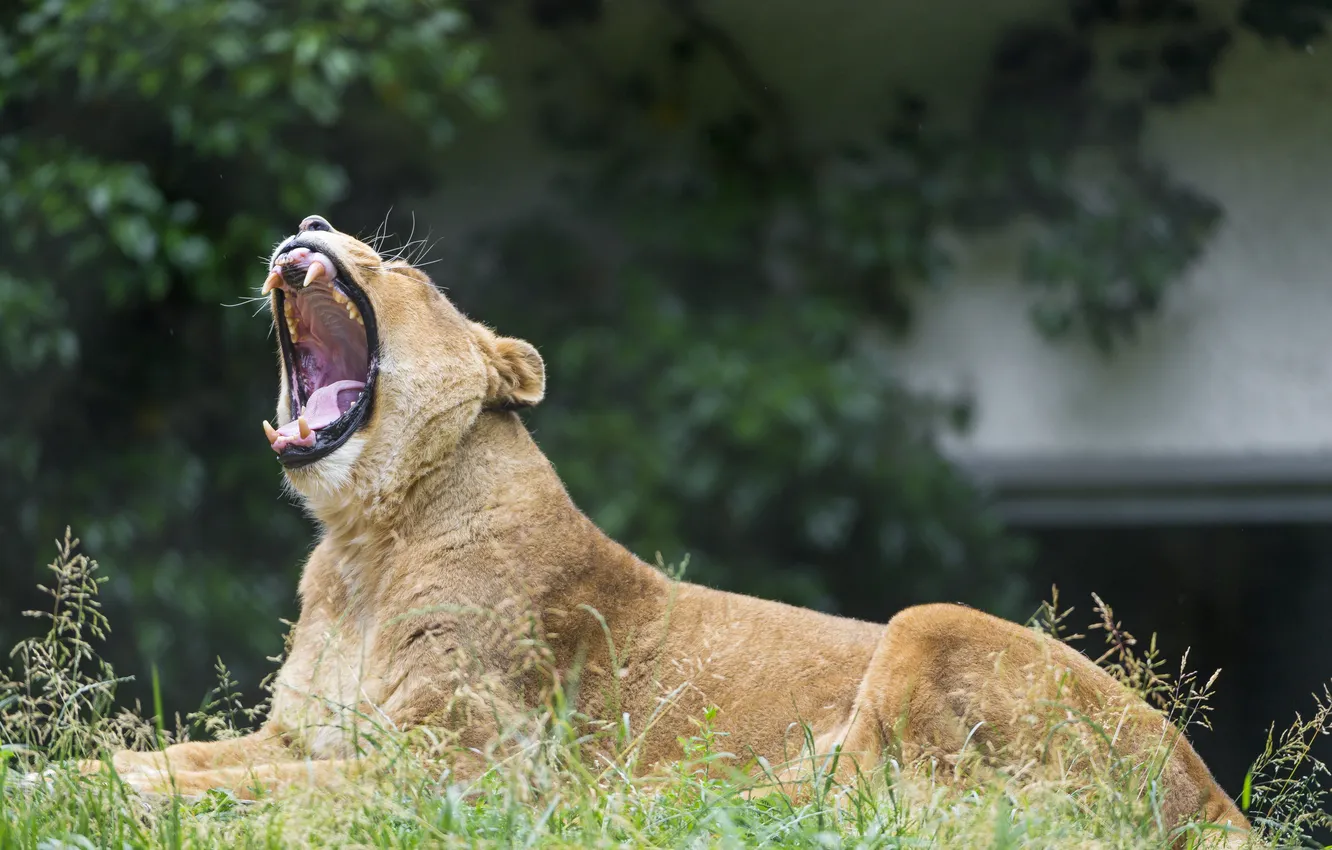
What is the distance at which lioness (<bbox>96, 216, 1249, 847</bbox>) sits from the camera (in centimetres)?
367

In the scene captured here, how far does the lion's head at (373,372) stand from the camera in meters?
3.90

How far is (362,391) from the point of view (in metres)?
4.04

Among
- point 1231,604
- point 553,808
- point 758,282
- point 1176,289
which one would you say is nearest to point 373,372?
point 553,808

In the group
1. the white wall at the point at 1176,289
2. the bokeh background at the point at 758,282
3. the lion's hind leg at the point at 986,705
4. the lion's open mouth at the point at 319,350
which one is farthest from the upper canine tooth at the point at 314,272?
the white wall at the point at 1176,289

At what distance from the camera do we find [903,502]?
7.57m

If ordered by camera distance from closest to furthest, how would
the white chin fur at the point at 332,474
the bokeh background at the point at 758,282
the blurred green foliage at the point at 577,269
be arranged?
the white chin fur at the point at 332,474
the blurred green foliage at the point at 577,269
the bokeh background at the point at 758,282

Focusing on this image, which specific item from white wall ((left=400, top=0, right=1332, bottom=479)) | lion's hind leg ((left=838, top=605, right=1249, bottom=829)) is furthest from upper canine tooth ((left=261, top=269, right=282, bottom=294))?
white wall ((left=400, top=0, right=1332, bottom=479))

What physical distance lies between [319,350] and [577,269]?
3.82 m

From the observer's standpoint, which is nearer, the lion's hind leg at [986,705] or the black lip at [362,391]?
the lion's hind leg at [986,705]

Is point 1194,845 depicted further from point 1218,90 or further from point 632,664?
point 1218,90

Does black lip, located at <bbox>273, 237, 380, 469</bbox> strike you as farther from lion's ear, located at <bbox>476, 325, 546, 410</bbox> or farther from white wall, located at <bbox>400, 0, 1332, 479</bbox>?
white wall, located at <bbox>400, 0, 1332, 479</bbox>

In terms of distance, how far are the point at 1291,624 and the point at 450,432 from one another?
193 inches

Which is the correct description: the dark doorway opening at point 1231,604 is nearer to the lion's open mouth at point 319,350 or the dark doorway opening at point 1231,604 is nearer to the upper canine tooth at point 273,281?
the lion's open mouth at point 319,350

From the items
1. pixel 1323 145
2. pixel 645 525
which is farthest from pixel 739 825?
Result: pixel 1323 145
